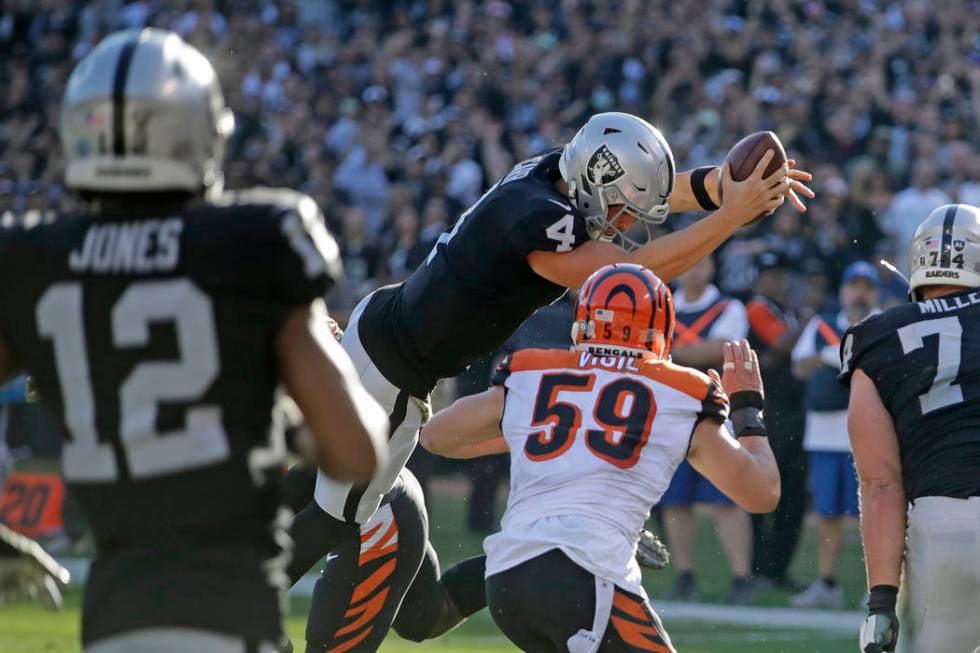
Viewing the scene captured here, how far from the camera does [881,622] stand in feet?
14.2

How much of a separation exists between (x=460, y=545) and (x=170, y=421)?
8.63 m

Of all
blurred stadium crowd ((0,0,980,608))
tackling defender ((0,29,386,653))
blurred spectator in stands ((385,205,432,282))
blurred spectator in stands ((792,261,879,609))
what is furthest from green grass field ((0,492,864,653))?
tackling defender ((0,29,386,653))

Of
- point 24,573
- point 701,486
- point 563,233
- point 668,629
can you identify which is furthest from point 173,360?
point 701,486

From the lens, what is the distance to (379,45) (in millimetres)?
17688

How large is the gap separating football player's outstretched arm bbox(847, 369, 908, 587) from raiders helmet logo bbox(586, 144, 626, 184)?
0.97 metres

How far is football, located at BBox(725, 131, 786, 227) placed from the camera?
5.05 m

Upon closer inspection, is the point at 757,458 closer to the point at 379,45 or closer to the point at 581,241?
the point at 581,241

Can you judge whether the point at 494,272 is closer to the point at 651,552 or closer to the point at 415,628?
the point at 651,552

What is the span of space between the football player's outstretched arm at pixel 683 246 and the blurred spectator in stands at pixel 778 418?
16.0 ft

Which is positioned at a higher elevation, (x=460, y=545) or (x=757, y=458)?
(x=757, y=458)

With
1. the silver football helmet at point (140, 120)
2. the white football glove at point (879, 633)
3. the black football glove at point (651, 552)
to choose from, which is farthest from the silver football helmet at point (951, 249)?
the silver football helmet at point (140, 120)

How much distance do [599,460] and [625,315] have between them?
0.38m

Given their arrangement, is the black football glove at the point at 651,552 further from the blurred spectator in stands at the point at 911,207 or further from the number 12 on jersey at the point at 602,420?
the blurred spectator in stands at the point at 911,207

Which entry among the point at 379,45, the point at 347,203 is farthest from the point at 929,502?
the point at 379,45
